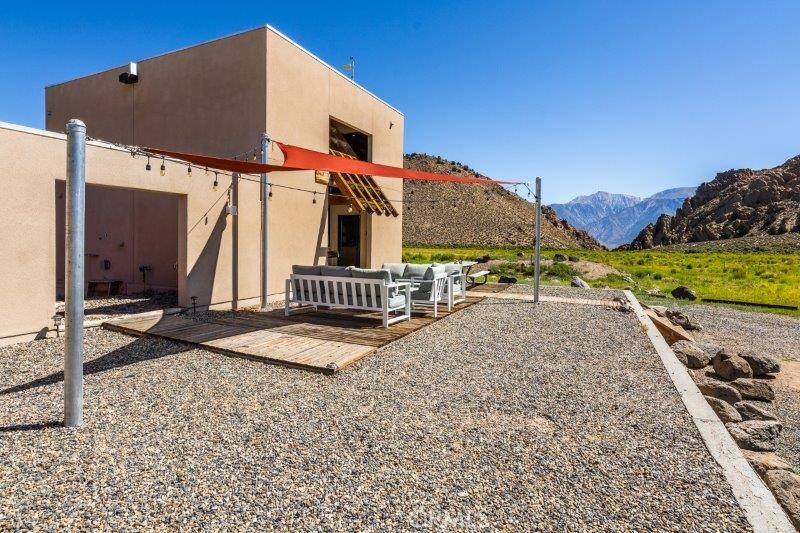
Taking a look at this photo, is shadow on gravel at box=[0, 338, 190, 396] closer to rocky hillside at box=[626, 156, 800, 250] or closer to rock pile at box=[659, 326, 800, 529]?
rock pile at box=[659, 326, 800, 529]

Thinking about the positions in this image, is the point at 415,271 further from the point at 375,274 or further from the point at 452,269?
the point at 375,274

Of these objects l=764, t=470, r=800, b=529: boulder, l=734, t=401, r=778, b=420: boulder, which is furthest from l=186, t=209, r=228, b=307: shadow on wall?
l=734, t=401, r=778, b=420: boulder

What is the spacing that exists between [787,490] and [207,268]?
7646 mm

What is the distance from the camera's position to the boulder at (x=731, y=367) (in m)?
6.22

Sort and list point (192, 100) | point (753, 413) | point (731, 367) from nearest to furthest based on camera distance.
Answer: point (753, 413)
point (731, 367)
point (192, 100)

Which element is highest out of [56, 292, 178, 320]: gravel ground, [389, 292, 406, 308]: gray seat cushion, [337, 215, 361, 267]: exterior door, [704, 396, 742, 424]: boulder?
[337, 215, 361, 267]: exterior door

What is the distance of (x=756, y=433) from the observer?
4074mm

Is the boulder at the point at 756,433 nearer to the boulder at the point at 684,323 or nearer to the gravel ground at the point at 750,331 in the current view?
the gravel ground at the point at 750,331

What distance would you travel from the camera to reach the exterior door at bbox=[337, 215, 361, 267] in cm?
1283

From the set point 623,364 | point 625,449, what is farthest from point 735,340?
point 625,449

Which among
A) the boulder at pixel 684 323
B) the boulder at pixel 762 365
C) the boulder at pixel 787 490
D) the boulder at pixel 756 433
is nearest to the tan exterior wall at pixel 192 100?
the boulder at pixel 756 433

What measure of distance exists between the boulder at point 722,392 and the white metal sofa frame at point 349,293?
13.1ft

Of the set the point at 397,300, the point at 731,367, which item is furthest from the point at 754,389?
the point at 397,300

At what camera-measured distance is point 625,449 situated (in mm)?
2957
